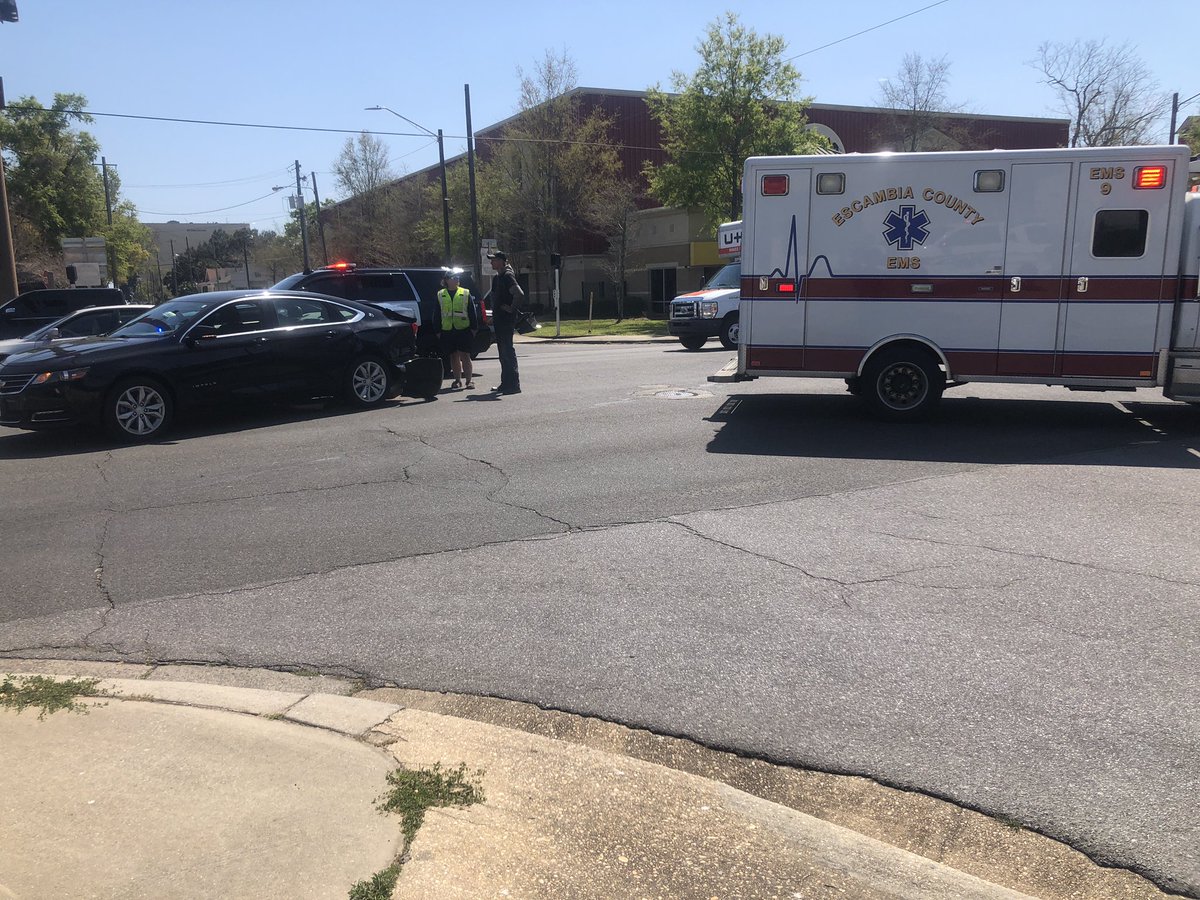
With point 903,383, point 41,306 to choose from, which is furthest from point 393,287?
point 41,306

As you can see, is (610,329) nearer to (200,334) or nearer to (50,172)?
(200,334)

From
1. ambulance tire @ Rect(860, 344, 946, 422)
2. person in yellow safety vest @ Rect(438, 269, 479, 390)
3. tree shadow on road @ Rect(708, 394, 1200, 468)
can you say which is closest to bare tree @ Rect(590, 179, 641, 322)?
person in yellow safety vest @ Rect(438, 269, 479, 390)

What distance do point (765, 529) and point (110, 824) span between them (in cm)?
464

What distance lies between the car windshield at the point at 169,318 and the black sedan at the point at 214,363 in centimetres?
2

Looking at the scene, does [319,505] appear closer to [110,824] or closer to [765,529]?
[765,529]

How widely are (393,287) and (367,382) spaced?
302cm

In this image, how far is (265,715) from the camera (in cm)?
385

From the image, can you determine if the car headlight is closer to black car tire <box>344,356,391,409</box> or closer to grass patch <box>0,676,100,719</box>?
black car tire <box>344,356,391,409</box>

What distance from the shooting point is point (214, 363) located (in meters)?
10.5

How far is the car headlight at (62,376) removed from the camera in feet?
31.0

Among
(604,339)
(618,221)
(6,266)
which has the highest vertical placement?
(618,221)

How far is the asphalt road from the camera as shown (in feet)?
12.5

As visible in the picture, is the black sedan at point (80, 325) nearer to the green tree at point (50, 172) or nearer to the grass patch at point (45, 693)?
the grass patch at point (45, 693)

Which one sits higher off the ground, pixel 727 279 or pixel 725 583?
pixel 727 279
